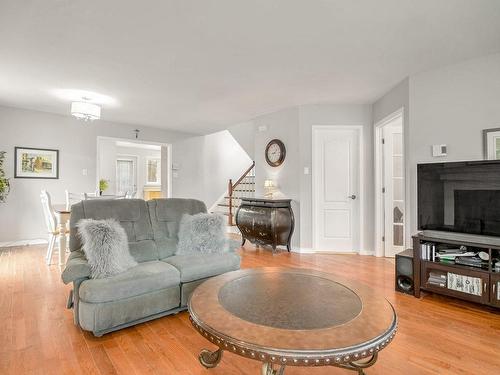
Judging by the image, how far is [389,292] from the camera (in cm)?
292

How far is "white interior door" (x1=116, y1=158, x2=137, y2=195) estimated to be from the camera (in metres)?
9.38

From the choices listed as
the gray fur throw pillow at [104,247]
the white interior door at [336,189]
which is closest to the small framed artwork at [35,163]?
the gray fur throw pillow at [104,247]

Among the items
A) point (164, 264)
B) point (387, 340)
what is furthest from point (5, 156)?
point (387, 340)

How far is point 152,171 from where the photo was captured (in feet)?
32.4

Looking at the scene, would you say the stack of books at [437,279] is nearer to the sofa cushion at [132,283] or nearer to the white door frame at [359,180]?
the white door frame at [359,180]

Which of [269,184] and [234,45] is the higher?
[234,45]

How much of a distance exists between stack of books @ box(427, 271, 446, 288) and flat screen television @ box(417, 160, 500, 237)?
1.43ft

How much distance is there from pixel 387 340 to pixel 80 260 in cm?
210

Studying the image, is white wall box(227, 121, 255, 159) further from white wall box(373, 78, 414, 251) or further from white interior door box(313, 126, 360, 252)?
white wall box(373, 78, 414, 251)

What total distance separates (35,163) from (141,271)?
14.5 ft

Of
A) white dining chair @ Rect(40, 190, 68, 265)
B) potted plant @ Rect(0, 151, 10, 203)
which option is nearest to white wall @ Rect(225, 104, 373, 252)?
white dining chair @ Rect(40, 190, 68, 265)

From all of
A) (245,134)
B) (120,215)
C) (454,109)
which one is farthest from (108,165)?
(454,109)

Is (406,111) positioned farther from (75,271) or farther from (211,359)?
(75,271)

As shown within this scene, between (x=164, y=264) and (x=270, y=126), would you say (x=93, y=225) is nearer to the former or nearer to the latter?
(x=164, y=264)
